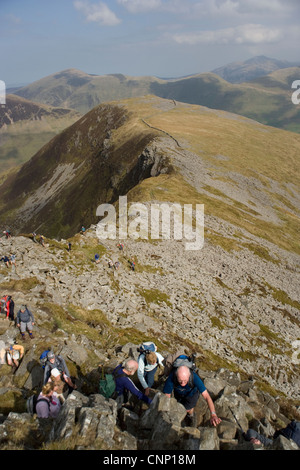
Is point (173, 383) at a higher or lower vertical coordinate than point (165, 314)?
higher

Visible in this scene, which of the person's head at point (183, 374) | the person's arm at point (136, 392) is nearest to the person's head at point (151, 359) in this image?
the person's arm at point (136, 392)

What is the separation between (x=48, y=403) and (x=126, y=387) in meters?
3.16

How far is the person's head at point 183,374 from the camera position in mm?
10375

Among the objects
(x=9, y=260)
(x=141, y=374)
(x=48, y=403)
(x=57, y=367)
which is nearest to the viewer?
(x=48, y=403)

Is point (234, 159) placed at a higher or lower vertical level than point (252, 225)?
higher

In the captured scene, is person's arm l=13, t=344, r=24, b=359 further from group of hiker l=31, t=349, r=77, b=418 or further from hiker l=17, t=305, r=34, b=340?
group of hiker l=31, t=349, r=77, b=418

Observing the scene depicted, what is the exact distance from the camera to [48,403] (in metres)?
11.0

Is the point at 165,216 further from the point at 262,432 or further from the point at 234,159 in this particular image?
the point at 234,159

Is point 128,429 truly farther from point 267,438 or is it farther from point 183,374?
point 267,438

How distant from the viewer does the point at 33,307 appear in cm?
2066

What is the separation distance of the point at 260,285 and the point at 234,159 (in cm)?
10337

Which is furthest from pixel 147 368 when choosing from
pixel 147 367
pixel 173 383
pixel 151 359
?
pixel 173 383

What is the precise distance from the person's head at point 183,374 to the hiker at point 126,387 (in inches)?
92.1
